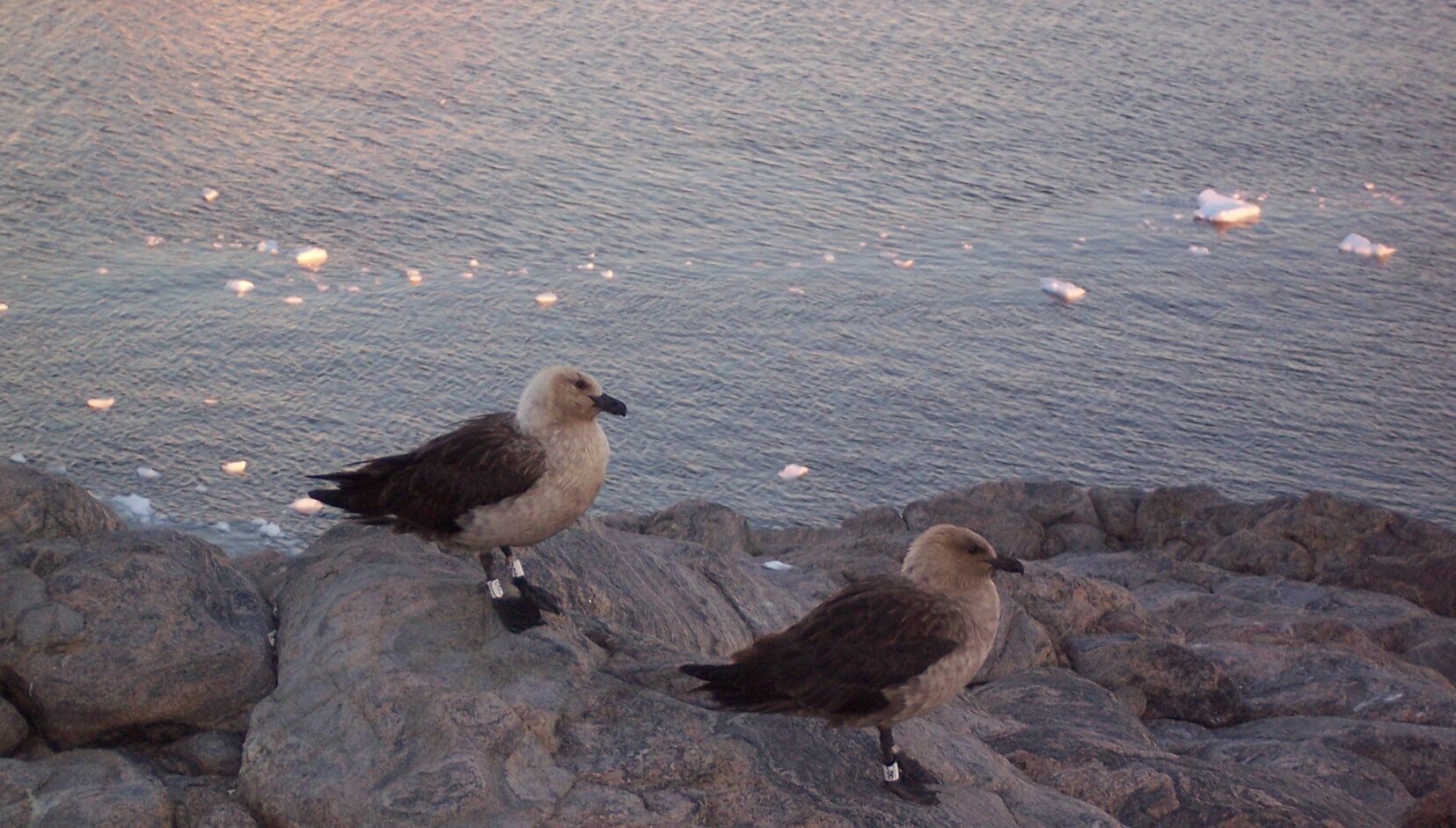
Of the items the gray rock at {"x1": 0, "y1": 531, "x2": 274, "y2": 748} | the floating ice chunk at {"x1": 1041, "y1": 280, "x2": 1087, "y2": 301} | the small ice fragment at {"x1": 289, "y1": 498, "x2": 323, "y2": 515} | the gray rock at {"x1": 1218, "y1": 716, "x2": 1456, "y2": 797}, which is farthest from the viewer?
the floating ice chunk at {"x1": 1041, "y1": 280, "x2": 1087, "y2": 301}

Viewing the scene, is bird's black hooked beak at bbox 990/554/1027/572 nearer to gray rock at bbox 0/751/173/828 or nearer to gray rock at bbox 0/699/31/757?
gray rock at bbox 0/751/173/828

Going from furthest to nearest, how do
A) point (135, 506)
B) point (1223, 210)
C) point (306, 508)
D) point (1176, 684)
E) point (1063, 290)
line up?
point (1223, 210), point (1063, 290), point (306, 508), point (135, 506), point (1176, 684)

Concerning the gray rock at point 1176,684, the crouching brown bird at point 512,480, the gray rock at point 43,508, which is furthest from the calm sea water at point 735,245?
the crouching brown bird at point 512,480

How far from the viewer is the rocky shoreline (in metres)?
5.07

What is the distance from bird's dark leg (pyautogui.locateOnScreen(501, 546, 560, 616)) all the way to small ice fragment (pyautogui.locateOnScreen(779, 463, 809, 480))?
771 cm

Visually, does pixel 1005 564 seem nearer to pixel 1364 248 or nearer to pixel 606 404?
pixel 606 404

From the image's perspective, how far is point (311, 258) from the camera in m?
16.2

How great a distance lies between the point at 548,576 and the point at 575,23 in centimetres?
1886

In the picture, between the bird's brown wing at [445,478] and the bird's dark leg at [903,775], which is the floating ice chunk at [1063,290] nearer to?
the bird's brown wing at [445,478]

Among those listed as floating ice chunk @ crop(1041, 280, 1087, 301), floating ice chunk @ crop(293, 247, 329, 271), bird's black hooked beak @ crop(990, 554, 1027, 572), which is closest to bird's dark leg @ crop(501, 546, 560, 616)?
bird's black hooked beak @ crop(990, 554, 1027, 572)

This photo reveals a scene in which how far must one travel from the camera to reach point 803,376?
15.2 metres

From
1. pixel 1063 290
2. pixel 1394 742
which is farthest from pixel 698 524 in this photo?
pixel 1063 290

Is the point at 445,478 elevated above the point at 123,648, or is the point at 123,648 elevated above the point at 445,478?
the point at 445,478

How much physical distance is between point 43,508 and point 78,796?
2.31m
